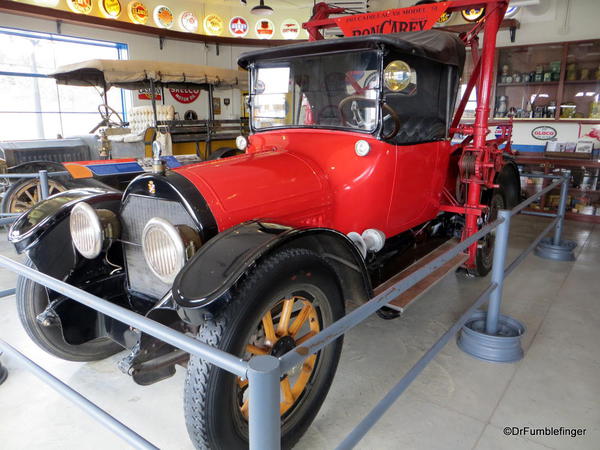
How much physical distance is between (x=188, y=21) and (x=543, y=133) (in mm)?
8717

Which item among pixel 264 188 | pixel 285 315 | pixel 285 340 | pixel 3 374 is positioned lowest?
pixel 3 374

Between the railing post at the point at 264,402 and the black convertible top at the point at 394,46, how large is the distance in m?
2.04

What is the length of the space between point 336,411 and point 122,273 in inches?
53.3

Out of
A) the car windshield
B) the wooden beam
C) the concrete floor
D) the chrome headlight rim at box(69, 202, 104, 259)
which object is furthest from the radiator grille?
the wooden beam

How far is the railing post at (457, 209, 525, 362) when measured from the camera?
8.33ft

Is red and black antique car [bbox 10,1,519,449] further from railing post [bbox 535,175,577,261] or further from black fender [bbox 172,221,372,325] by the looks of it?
railing post [bbox 535,175,577,261]

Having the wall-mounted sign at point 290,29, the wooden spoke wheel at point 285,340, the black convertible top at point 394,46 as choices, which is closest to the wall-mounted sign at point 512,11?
the black convertible top at point 394,46

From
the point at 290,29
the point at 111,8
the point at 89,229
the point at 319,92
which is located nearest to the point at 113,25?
the point at 111,8

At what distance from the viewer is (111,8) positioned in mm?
9578

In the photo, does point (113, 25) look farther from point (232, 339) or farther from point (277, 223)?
point (232, 339)

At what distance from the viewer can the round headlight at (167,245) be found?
1764mm

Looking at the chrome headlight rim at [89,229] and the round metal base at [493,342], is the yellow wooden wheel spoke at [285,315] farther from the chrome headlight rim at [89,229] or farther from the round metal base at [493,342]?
the round metal base at [493,342]

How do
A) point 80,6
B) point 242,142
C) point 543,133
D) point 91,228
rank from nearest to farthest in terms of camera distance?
point 91,228
point 242,142
point 543,133
point 80,6

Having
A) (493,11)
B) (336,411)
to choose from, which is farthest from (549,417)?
(493,11)
